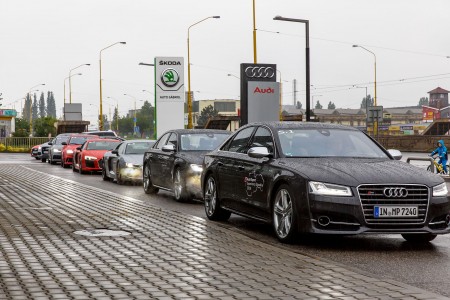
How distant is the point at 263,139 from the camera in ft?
36.1

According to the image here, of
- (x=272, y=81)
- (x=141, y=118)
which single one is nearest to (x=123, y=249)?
(x=272, y=81)

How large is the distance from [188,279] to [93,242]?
274 cm

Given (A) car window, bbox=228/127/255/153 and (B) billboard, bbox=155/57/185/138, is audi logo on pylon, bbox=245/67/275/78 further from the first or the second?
(A) car window, bbox=228/127/255/153

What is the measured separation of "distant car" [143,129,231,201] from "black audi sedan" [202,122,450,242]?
4407 mm

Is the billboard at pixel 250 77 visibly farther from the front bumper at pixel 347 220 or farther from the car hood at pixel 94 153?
the front bumper at pixel 347 220

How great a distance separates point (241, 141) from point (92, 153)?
59.7 ft

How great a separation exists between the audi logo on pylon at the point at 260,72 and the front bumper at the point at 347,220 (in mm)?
18284

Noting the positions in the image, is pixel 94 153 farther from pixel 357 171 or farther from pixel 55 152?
pixel 357 171

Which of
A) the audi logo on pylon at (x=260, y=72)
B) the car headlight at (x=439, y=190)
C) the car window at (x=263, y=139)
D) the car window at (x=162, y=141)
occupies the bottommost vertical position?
the car headlight at (x=439, y=190)

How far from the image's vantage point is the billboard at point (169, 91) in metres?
35.3

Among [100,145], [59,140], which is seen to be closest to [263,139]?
[100,145]

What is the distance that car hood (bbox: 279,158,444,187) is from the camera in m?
9.23

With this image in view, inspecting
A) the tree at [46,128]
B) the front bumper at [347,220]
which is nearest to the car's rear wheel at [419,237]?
the front bumper at [347,220]

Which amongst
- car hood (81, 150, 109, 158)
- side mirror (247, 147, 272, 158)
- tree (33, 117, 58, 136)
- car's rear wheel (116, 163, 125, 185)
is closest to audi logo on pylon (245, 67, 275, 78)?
car hood (81, 150, 109, 158)
